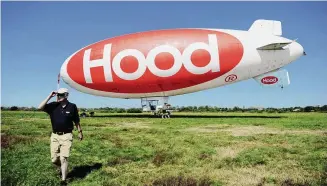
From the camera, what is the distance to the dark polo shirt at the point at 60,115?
374 inches

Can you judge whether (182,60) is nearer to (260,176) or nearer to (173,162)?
(173,162)

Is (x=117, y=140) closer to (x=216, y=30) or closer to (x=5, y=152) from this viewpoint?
(x=5, y=152)

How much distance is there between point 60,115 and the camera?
31.3 ft

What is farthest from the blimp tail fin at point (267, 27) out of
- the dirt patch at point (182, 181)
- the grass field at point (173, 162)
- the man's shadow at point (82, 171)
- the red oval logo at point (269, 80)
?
the dirt patch at point (182, 181)

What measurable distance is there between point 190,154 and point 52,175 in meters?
5.23

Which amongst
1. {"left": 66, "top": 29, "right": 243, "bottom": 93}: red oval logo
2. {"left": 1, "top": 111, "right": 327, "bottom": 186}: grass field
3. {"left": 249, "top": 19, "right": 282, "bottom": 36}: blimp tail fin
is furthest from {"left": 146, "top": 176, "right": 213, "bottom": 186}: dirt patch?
{"left": 249, "top": 19, "right": 282, "bottom": 36}: blimp tail fin

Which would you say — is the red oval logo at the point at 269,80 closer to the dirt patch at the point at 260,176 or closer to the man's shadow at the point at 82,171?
the dirt patch at the point at 260,176

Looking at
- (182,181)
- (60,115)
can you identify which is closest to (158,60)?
(60,115)

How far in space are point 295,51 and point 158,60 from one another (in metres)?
15.1

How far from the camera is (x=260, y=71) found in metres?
35.8

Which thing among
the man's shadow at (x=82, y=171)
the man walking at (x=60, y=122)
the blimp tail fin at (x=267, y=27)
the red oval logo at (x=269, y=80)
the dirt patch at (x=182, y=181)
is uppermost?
the blimp tail fin at (x=267, y=27)

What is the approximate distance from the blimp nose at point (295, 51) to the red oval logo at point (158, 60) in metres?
6.31

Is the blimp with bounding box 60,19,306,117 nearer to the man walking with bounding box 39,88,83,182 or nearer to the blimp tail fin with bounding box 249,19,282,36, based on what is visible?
Answer: the blimp tail fin with bounding box 249,19,282,36

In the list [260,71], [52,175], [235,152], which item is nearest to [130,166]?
[52,175]
